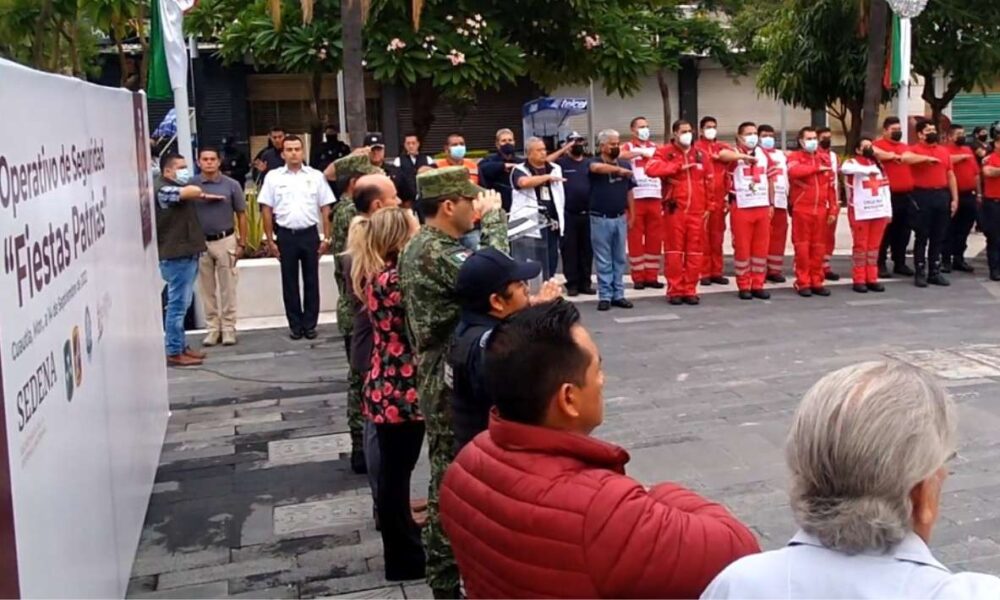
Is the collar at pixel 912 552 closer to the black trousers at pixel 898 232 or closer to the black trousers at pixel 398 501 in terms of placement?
the black trousers at pixel 398 501

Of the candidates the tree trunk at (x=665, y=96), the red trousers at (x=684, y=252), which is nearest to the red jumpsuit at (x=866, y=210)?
the red trousers at (x=684, y=252)

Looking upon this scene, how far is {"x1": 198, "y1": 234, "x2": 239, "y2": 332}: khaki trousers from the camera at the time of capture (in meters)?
9.52

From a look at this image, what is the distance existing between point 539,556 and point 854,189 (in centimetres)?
1020

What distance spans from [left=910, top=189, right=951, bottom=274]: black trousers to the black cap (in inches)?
363

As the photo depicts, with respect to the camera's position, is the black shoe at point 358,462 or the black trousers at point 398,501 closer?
the black trousers at point 398,501

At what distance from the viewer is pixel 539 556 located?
1.94 m

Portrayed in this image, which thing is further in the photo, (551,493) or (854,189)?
(854,189)

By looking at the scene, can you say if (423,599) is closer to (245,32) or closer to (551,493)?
(551,493)

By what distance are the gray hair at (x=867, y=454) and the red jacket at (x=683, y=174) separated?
9.42 metres

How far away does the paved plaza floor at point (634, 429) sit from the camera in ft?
15.7

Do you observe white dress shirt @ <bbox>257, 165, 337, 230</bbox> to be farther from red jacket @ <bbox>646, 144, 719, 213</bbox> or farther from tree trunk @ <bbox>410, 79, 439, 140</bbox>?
tree trunk @ <bbox>410, 79, 439, 140</bbox>

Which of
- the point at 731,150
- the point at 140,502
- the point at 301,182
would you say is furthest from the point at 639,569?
the point at 731,150

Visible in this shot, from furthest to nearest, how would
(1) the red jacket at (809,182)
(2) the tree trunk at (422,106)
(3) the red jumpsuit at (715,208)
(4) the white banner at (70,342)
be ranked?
(2) the tree trunk at (422,106) < (3) the red jumpsuit at (715,208) < (1) the red jacket at (809,182) < (4) the white banner at (70,342)

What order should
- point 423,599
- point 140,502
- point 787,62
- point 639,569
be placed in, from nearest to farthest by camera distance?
1. point 639,569
2. point 423,599
3. point 140,502
4. point 787,62
